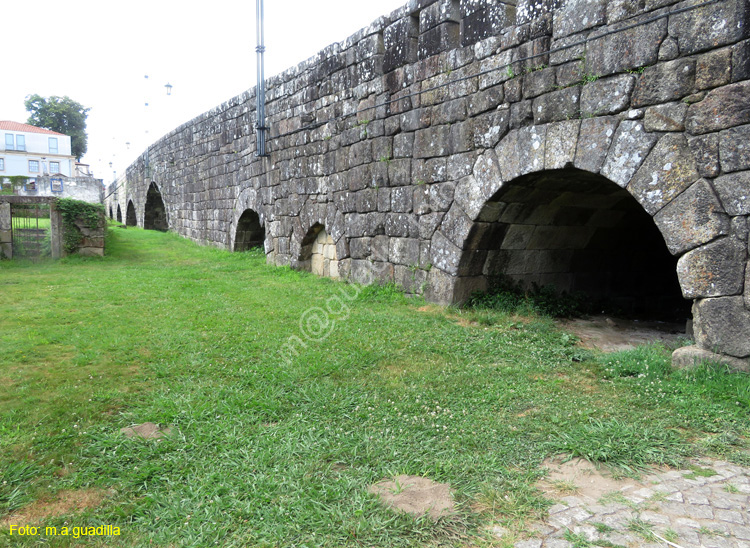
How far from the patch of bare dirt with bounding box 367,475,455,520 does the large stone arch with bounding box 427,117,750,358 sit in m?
2.44

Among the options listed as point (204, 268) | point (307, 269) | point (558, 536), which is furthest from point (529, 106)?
point (204, 268)

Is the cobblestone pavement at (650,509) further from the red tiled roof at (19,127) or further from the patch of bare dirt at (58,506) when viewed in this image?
the red tiled roof at (19,127)

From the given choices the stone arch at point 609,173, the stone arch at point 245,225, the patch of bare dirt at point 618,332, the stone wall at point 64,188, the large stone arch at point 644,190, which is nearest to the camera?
the large stone arch at point 644,190

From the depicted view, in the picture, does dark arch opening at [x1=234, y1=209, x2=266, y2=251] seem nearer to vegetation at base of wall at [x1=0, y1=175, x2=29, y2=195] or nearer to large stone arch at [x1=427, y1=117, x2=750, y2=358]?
large stone arch at [x1=427, y1=117, x2=750, y2=358]

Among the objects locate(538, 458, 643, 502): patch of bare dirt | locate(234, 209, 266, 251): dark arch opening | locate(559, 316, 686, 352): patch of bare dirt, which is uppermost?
locate(234, 209, 266, 251): dark arch opening

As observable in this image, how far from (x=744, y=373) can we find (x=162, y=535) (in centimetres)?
355

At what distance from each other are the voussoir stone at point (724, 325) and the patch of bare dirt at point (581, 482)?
1.65m

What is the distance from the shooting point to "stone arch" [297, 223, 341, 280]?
342 inches

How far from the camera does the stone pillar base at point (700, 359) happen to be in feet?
11.4

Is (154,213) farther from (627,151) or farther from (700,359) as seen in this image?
(700,359)

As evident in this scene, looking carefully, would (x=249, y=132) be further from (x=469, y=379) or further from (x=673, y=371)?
(x=673, y=371)

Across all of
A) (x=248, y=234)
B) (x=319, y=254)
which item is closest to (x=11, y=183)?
(x=248, y=234)

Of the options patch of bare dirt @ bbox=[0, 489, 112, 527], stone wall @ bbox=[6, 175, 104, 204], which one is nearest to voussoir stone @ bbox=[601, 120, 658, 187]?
patch of bare dirt @ bbox=[0, 489, 112, 527]

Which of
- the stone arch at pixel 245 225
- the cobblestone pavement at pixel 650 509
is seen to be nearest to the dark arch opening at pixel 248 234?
the stone arch at pixel 245 225
